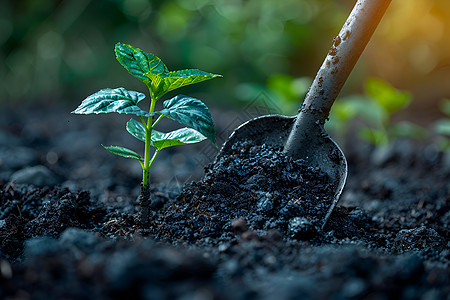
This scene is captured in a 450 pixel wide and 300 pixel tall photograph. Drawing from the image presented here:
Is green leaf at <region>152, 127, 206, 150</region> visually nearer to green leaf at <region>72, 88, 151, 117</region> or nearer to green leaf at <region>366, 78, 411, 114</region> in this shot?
green leaf at <region>72, 88, 151, 117</region>

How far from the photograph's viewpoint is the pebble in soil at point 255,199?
144cm

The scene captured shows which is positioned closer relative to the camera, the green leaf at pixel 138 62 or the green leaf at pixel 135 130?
the green leaf at pixel 138 62

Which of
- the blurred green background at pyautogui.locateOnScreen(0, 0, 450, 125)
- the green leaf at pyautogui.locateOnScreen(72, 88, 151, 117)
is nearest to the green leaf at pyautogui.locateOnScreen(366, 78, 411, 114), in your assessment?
the blurred green background at pyautogui.locateOnScreen(0, 0, 450, 125)

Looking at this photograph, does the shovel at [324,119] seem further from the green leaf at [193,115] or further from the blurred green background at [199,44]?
the blurred green background at [199,44]

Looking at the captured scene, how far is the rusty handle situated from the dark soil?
20 cm

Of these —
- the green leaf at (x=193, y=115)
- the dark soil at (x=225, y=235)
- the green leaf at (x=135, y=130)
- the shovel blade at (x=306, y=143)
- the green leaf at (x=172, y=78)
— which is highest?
the green leaf at (x=172, y=78)

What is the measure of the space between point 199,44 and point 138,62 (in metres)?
4.33

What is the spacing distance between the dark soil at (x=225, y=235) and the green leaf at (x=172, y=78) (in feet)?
1.33

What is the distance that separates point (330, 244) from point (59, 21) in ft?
17.1

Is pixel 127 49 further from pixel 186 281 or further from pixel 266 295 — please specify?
pixel 266 295

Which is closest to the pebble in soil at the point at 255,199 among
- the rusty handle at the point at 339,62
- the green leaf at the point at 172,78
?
the rusty handle at the point at 339,62

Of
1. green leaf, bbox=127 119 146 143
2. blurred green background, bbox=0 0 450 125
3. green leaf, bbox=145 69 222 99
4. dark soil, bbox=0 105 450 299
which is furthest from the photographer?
blurred green background, bbox=0 0 450 125

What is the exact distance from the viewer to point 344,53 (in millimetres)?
1593

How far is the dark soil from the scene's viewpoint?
0.95 m
